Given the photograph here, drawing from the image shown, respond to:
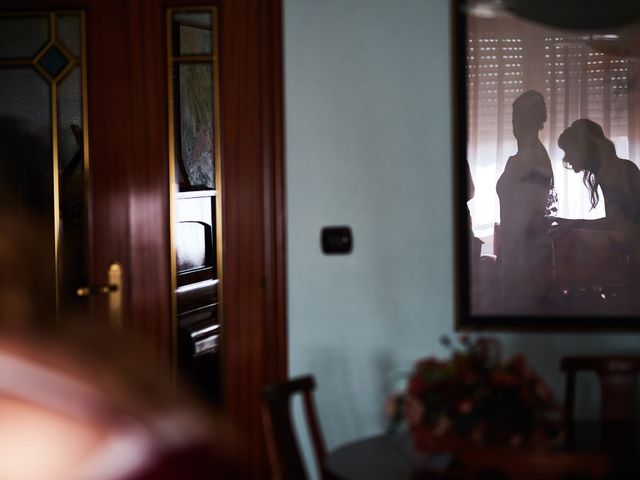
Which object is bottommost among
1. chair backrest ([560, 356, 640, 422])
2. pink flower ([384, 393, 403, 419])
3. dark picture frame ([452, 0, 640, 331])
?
chair backrest ([560, 356, 640, 422])

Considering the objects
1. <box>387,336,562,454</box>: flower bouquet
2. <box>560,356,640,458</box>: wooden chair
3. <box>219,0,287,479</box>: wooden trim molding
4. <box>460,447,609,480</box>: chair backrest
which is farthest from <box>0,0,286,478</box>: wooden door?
<box>460,447,609,480</box>: chair backrest

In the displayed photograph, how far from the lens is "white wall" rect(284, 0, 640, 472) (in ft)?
10.7

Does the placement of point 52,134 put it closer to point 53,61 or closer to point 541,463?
point 53,61

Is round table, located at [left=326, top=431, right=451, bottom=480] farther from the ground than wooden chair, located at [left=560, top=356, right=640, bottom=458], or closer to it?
closer to it

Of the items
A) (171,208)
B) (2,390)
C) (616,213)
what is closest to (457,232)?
(616,213)

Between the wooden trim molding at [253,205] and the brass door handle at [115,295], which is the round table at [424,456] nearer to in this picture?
the wooden trim molding at [253,205]

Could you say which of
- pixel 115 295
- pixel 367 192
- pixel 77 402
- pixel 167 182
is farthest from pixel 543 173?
pixel 77 402

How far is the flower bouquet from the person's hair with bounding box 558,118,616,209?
48.0 inches

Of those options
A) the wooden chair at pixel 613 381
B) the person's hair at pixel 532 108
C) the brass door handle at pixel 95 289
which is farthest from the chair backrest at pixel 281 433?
the person's hair at pixel 532 108

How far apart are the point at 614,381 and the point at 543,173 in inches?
31.2

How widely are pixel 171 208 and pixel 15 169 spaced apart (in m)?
0.64

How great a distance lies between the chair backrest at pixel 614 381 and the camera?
9.57 feet

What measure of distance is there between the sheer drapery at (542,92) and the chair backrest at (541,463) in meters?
1.49

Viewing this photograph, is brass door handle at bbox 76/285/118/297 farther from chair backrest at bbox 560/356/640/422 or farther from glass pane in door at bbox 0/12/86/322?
chair backrest at bbox 560/356/640/422
